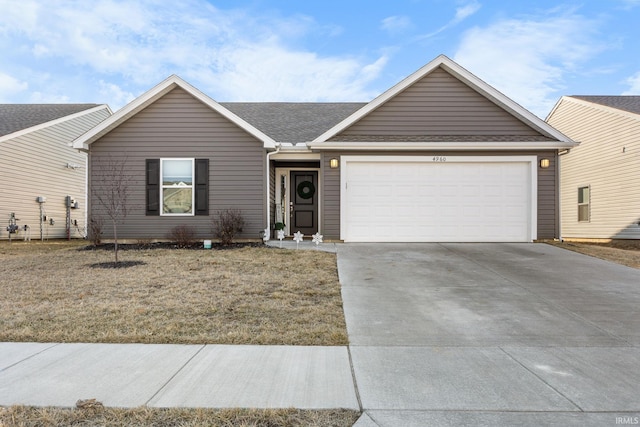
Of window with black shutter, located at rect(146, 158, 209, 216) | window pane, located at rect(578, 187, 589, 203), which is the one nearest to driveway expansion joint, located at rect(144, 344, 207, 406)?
window with black shutter, located at rect(146, 158, 209, 216)

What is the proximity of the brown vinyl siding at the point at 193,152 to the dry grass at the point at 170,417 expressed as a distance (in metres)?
8.56

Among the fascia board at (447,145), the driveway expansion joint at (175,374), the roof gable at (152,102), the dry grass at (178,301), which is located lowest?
the driveway expansion joint at (175,374)

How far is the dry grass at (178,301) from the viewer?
4.25 metres

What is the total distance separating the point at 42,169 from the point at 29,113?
119 inches

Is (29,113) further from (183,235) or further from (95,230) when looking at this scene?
(183,235)

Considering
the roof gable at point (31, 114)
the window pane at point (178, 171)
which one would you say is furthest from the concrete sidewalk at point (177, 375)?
the roof gable at point (31, 114)

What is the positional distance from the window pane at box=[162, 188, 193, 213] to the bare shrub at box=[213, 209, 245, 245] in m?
0.95

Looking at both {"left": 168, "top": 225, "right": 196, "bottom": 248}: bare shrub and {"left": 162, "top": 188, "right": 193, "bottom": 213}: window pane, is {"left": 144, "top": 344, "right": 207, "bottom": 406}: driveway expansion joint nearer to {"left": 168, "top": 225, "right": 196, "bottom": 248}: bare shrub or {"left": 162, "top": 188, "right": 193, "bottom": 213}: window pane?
{"left": 168, "top": 225, "right": 196, "bottom": 248}: bare shrub

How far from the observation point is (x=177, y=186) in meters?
11.2

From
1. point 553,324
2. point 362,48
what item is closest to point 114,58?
point 362,48

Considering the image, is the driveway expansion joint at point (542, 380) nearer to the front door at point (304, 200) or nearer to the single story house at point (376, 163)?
the single story house at point (376, 163)

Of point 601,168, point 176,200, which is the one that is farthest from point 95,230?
point 601,168

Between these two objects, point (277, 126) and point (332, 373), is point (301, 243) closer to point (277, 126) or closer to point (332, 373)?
point (277, 126)

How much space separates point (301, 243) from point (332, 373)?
25.5 feet
